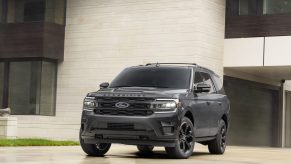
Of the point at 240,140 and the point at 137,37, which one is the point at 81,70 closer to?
the point at 137,37

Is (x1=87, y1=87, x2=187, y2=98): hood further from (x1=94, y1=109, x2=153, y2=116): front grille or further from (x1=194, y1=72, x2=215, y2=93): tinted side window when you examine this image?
(x1=194, y1=72, x2=215, y2=93): tinted side window

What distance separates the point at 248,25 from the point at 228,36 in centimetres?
84

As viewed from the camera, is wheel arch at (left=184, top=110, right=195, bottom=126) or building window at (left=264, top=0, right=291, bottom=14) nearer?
wheel arch at (left=184, top=110, right=195, bottom=126)

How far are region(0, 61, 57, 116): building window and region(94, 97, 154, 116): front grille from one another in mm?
13921

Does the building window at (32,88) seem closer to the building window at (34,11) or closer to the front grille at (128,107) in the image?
the building window at (34,11)

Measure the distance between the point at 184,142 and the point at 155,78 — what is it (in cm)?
151

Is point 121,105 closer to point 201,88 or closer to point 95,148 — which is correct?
point 95,148

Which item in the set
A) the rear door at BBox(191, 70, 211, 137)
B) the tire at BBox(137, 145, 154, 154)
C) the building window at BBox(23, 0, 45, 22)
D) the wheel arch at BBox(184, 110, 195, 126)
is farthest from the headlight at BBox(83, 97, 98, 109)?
the building window at BBox(23, 0, 45, 22)

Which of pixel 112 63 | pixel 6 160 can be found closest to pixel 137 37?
pixel 112 63

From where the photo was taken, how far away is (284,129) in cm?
3073

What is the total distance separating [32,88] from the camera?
83.9 ft

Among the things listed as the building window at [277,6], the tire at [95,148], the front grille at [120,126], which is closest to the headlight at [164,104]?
the front grille at [120,126]

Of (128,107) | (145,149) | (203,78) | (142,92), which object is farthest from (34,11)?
(128,107)

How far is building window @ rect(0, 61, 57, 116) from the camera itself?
83.8 feet
